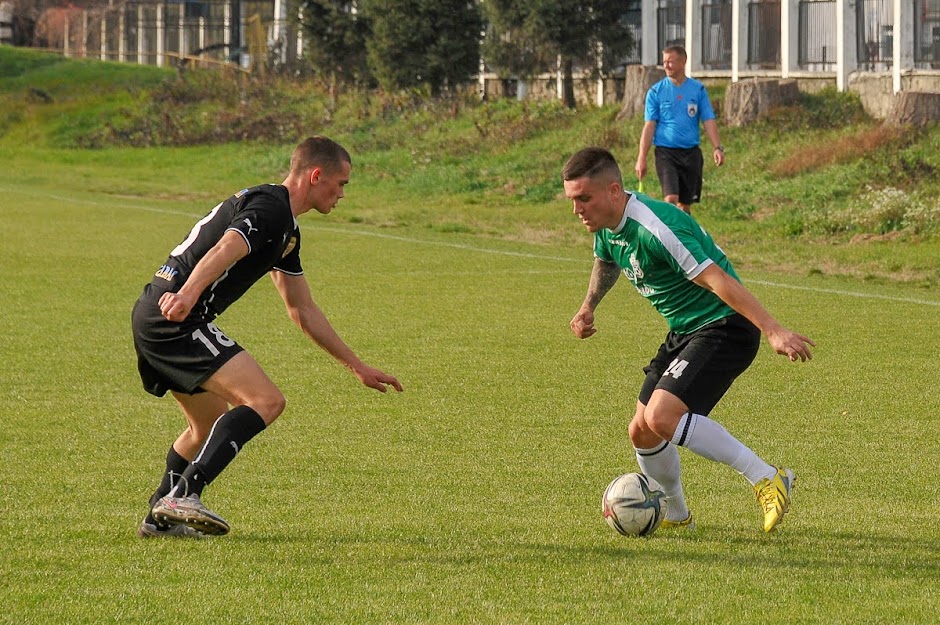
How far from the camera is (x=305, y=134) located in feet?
120

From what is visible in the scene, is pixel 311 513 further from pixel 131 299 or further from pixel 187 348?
pixel 131 299

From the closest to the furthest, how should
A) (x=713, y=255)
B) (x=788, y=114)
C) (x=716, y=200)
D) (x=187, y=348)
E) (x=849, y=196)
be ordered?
(x=187, y=348) → (x=713, y=255) → (x=849, y=196) → (x=716, y=200) → (x=788, y=114)

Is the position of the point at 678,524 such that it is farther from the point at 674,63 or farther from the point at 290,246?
the point at 674,63

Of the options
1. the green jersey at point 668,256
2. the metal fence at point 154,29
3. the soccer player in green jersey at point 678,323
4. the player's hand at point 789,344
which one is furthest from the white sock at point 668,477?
the metal fence at point 154,29

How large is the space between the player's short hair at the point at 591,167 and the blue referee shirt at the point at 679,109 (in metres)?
10.6

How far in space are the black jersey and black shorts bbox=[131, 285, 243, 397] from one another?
0.07m

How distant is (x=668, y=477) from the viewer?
257 inches

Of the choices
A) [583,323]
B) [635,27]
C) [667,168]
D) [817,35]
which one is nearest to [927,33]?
[817,35]

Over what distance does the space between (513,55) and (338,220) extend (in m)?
11.2

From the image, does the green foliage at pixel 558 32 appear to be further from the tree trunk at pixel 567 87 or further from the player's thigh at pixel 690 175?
the player's thigh at pixel 690 175

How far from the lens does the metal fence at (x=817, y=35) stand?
27.5 m

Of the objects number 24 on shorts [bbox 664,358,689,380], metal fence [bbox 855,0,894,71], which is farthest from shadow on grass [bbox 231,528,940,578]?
metal fence [bbox 855,0,894,71]

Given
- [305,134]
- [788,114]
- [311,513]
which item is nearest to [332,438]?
[311,513]

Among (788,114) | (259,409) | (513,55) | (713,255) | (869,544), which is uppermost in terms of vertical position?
(513,55)
